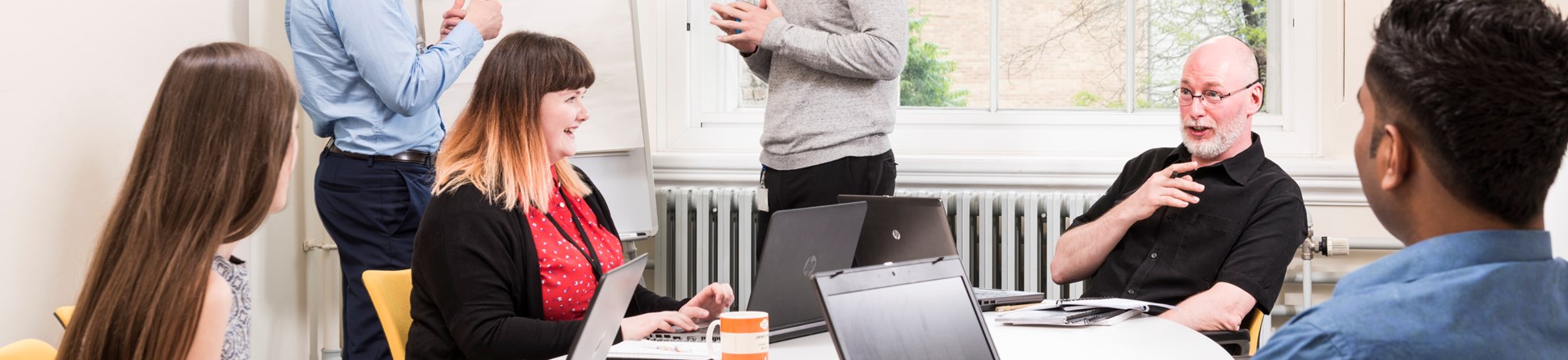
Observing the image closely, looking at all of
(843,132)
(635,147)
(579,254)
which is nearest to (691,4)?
(635,147)

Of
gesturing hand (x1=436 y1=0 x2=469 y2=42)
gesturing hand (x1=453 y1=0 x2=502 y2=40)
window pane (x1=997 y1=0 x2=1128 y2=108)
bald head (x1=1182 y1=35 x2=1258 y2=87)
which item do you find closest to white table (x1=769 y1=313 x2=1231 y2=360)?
bald head (x1=1182 y1=35 x2=1258 y2=87)

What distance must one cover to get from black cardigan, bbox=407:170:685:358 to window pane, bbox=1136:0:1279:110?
7.72 ft

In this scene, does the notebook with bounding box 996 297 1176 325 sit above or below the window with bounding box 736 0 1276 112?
below

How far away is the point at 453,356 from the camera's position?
192 centimetres

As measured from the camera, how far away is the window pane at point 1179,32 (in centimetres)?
360

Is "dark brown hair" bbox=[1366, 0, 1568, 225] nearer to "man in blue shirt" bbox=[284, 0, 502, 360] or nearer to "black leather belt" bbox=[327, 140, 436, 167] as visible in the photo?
"man in blue shirt" bbox=[284, 0, 502, 360]

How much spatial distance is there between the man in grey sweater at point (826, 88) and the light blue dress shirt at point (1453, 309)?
190cm

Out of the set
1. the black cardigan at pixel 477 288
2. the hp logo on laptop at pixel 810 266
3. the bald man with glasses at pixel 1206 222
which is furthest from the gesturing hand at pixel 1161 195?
the black cardigan at pixel 477 288

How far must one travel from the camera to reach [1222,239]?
2.37 metres

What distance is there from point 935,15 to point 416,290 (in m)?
2.21

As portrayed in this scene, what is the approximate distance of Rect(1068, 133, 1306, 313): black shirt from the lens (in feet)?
7.56

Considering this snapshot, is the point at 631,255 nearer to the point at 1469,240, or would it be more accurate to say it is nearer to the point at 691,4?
the point at 691,4

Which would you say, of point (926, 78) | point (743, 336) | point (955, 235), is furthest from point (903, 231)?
point (926, 78)

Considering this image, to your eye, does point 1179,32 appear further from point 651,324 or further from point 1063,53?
point 651,324
